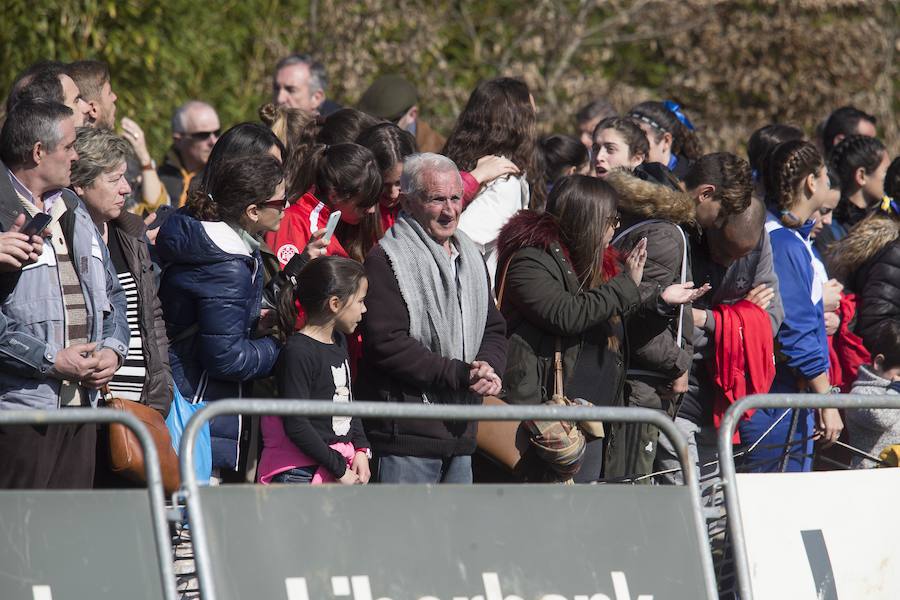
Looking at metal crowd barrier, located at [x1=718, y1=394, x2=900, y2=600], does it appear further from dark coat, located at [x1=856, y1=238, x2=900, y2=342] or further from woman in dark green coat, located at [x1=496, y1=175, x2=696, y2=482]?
dark coat, located at [x1=856, y1=238, x2=900, y2=342]

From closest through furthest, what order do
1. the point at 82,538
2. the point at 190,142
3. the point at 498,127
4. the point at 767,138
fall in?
1. the point at 82,538
2. the point at 498,127
3. the point at 767,138
4. the point at 190,142

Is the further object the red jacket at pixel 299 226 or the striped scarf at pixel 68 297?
the red jacket at pixel 299 226

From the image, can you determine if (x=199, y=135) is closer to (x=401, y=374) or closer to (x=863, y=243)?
(x=401, y=374)

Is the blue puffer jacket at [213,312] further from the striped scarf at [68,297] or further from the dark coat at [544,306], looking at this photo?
the dark coat at [544,306]

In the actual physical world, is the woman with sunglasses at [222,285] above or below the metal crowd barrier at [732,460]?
above

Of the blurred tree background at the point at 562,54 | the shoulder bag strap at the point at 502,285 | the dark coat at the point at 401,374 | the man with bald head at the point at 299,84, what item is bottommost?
the dark coat at the point at 401,374

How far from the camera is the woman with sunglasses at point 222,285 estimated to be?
5.05 m

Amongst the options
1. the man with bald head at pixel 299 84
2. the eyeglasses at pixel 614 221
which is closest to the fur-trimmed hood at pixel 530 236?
the eyeglasses at pixel 614 221

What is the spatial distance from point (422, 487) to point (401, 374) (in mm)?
1305

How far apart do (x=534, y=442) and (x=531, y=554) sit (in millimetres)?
1406

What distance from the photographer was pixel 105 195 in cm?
521

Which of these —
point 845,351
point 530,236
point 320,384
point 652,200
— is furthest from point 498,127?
point 845,351

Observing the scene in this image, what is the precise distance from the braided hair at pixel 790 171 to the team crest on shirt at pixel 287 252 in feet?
8.26

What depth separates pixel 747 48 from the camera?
14.0 metres
